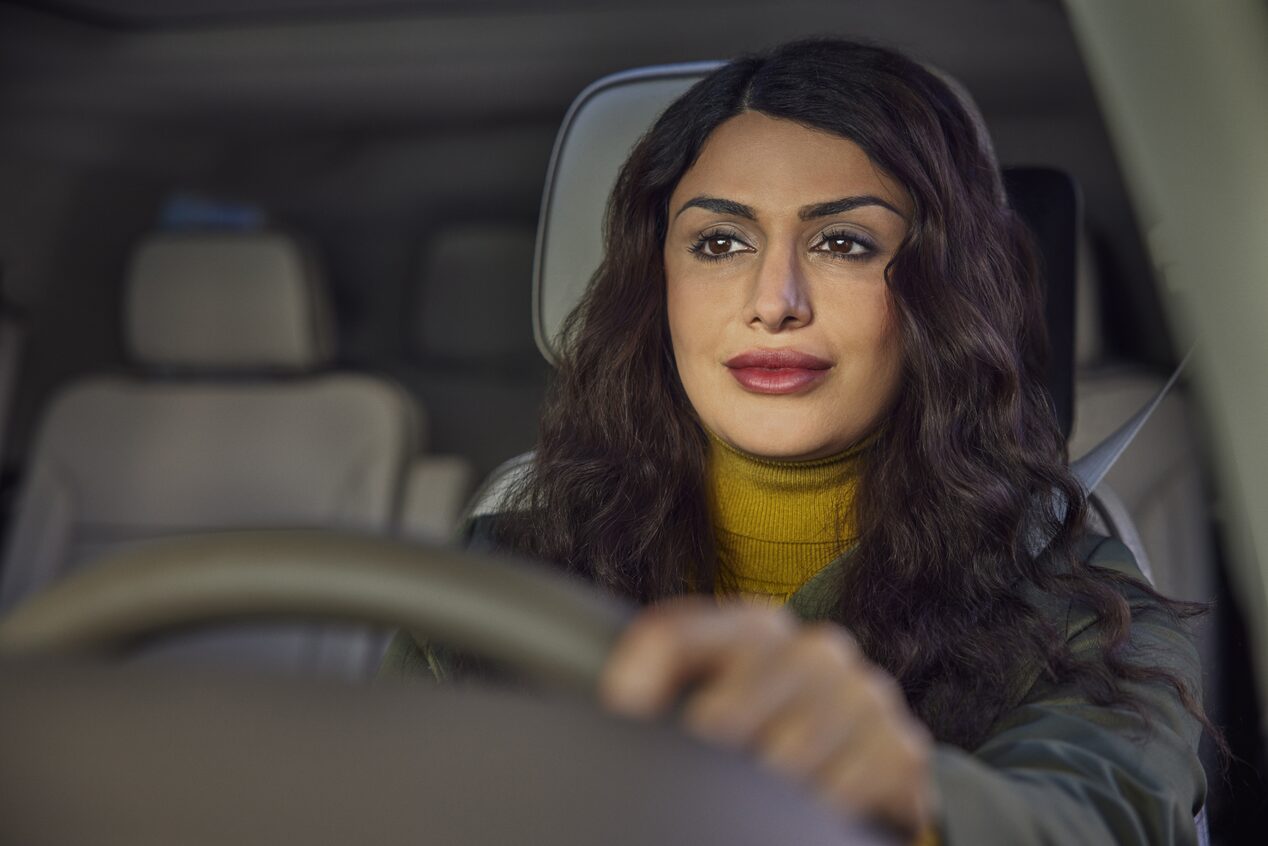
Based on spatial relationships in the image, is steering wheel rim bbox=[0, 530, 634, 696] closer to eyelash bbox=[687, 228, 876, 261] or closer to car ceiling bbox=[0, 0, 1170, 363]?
eyelash bbox=[687, 228, 876, 261]

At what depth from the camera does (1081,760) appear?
0.89 meters

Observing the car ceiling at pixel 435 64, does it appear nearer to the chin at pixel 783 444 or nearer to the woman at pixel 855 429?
the woman at pixel 855 429

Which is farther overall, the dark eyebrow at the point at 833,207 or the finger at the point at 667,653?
the dark eyebrow at the point at 833,207

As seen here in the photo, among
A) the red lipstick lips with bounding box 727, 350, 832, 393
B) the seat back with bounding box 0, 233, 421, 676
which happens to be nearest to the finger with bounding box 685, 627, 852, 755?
the red lipstick lips with bounding box 727, 350, 832, 393

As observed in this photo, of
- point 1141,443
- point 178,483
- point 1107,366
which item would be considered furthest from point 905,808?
point 178,483

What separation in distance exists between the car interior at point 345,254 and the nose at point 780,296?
0.34 m

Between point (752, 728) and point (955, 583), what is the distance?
2.31 ft

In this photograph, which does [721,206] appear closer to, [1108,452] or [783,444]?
[783,444]

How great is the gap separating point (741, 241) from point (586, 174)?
29 centimetres

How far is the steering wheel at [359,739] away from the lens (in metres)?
0.47

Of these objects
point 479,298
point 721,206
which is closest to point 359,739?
point 721,206

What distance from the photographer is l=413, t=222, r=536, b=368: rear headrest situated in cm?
315

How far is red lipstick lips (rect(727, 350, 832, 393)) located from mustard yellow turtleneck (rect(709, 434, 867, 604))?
0.32 feet

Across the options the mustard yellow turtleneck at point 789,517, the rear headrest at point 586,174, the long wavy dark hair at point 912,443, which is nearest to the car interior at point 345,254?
the rear headrest at point 586,174
